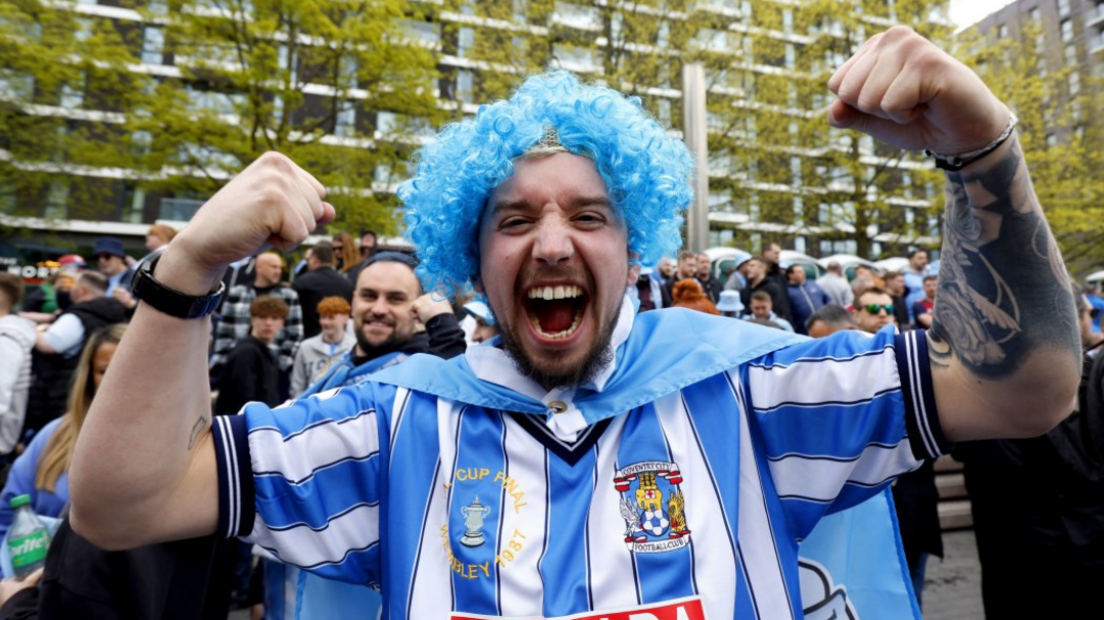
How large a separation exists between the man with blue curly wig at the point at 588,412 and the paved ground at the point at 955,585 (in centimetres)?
414

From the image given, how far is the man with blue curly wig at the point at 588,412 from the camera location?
50.8 inches

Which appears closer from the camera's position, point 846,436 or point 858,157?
point 846,436

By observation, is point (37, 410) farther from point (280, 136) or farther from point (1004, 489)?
point (280, 136)

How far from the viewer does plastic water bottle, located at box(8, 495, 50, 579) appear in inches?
98.4

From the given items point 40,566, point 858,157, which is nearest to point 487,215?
point 40,566

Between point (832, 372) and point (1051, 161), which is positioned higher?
point (1051, 161)

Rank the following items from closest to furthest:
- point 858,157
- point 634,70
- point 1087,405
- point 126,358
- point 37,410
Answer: point 126,358, point 1087,405, point 37,410, point 634,70, point 858,157

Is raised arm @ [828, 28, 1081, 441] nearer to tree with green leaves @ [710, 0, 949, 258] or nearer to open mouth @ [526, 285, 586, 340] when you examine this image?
open mouth @ [526, 285, 586, 340]

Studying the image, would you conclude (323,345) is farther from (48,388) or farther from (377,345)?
(48,388)

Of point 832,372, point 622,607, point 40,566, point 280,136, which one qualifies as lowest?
point 40,566

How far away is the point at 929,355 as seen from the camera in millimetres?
1442

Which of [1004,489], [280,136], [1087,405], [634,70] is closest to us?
[1087,405]

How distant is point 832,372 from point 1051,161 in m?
23.6

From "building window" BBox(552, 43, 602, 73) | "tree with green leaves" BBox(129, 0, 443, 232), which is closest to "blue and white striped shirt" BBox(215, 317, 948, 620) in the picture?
"tree with green leaves" BBox(129, 0, 443, 232)
